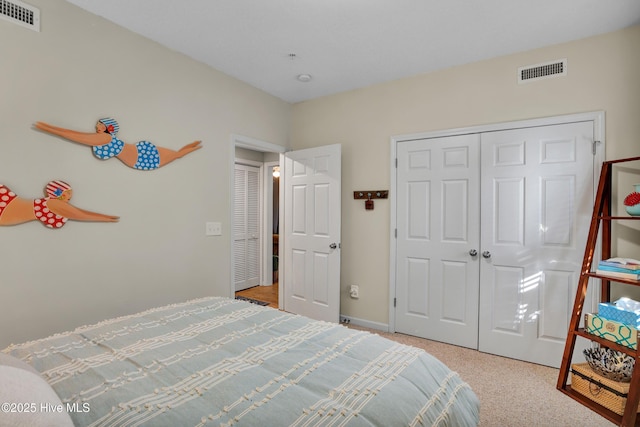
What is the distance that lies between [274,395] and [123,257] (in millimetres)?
1894

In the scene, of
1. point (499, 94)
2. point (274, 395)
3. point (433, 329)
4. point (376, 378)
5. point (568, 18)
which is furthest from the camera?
point (433, 329)

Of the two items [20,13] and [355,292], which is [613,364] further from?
[20,13]

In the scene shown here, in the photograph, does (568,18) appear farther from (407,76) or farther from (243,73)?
(243,73)

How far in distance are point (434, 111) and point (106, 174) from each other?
2.87 m

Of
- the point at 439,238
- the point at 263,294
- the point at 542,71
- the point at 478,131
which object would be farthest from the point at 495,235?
the point at 263,294

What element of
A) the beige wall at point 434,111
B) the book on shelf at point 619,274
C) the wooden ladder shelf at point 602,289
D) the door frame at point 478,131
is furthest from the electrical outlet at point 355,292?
the book on shelf at point 619,274

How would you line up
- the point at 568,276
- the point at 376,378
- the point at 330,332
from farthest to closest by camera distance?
the point at 568,276, the point at 330,332, the point at 376,378

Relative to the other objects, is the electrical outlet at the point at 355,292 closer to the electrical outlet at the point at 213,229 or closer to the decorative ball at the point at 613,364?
the electrical outlet at the point at 213,229

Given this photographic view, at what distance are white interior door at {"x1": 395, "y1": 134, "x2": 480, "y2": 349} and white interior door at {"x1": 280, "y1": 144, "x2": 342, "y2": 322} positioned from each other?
0.68 m

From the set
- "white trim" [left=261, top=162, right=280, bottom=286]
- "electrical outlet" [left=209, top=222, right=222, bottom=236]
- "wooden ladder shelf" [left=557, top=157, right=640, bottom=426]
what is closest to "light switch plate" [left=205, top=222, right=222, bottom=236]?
"electrical outlet" [left=209, top=222, right=222, bottom=236]

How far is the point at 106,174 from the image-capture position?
2.31 m

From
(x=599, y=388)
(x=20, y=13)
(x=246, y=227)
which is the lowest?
(x=599, y=388)

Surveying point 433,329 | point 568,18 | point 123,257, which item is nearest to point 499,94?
point 568,18

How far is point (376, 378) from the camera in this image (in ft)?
3.90
